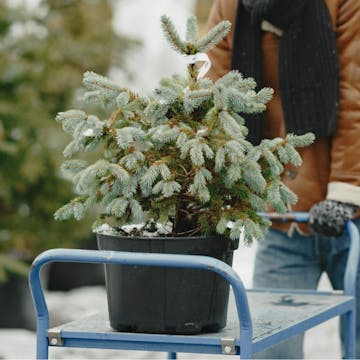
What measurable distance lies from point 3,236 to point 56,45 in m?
1.27

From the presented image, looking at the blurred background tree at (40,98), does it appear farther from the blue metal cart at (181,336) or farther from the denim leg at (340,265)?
the blue metal cart at (181,336)

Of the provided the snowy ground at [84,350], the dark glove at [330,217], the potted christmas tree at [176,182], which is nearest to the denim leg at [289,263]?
the dark glove at [330,217]

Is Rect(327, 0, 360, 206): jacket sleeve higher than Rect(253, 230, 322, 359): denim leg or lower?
higher

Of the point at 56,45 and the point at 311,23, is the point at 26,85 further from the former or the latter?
the point at 311,23

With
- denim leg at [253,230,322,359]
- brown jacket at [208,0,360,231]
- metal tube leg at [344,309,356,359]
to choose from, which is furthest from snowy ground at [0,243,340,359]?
metal tube leg at [344,309,356,359]

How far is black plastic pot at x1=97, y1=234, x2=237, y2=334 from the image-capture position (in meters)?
2.16

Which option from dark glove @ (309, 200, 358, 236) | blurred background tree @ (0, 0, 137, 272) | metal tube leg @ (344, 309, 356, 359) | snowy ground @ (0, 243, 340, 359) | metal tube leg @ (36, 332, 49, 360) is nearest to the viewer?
metal tube leg @ (36, 332, 49, 360)

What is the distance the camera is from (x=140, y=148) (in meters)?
2.29

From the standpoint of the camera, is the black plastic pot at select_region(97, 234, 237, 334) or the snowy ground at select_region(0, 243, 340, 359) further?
the snowy ground at select_region(0, 243, 340, 359)

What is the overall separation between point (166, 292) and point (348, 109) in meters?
1.10

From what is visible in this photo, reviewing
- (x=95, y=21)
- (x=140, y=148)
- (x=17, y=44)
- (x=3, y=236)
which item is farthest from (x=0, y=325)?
(x=140, y=148)

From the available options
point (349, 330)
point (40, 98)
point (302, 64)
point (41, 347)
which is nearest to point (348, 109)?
point (302, 64)

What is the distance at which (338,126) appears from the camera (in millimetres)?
3043

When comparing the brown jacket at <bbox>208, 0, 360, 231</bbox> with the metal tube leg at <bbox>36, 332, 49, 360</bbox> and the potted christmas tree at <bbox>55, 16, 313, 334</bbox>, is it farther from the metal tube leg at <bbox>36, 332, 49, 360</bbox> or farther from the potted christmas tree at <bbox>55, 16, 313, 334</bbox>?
the metal tube leg at <bbox>36, 332, 49, 360</bbox>
